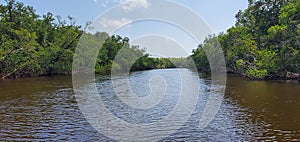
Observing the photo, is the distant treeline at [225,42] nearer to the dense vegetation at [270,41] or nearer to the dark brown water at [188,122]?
the dense vegetation at [270,41]

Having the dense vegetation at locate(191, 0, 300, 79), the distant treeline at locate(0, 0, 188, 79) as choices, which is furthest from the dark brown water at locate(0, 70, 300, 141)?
the distant treeline at locate(0, 0, 188, 79)

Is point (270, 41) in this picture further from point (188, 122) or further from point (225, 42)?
point (188, 122)

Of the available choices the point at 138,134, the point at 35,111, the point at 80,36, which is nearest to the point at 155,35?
the point at 35,111

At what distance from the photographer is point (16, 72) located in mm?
55781

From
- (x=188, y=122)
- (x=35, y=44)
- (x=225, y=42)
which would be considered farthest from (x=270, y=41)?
(x=35, y=44)

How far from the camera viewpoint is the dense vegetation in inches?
1565

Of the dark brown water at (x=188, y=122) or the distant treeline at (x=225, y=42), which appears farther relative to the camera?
the distant treeline at (x=225, y=42)

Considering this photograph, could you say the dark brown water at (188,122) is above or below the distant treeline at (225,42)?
below

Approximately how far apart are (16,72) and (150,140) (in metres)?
50.0

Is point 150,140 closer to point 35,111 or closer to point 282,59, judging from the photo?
point 35,111

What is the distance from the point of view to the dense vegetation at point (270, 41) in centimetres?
3975

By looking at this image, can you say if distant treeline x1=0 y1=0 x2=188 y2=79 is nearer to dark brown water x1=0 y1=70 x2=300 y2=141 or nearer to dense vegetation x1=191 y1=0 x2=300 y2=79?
dark brown water x1=0 y1=70 x2=300 y2=141

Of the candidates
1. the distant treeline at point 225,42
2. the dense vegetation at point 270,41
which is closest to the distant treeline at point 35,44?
the distant treeline at point 225,42

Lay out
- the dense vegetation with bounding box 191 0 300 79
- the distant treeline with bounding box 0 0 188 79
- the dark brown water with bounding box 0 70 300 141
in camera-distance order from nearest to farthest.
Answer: the dark brown water with bounding box 0 70 300 141 → the dense vegetation with bounding box 191 0 300 79 → the distant treeline with bounding box 0 0 188 79
